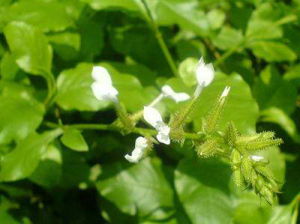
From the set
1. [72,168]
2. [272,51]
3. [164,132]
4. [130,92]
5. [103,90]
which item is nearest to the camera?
[164,132]

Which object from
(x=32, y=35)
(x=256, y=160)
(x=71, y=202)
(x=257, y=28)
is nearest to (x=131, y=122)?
(x=256, y=160)

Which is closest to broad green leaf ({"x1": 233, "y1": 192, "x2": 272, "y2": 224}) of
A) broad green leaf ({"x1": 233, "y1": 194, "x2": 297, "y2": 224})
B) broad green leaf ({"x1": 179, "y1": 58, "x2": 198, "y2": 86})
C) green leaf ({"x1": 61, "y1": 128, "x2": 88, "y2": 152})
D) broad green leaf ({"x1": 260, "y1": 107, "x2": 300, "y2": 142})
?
broad green leaf ({"x1": 233, "y1": 194, "x2": 297, "y2": 224})

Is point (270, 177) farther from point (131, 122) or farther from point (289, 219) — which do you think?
point (289, 219)

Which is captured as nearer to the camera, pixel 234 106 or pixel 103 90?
pixel 103 90

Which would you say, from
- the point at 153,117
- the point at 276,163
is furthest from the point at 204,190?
the point at 153,117

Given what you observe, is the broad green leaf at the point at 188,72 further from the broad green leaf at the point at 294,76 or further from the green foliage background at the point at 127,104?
the broad green leaf at the point at 294,76

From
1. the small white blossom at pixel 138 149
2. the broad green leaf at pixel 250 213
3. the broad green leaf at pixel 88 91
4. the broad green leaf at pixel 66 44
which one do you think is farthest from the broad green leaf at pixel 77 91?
the broad green leaf at pixel 250 213

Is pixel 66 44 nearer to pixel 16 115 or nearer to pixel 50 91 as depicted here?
pixel 50 91
